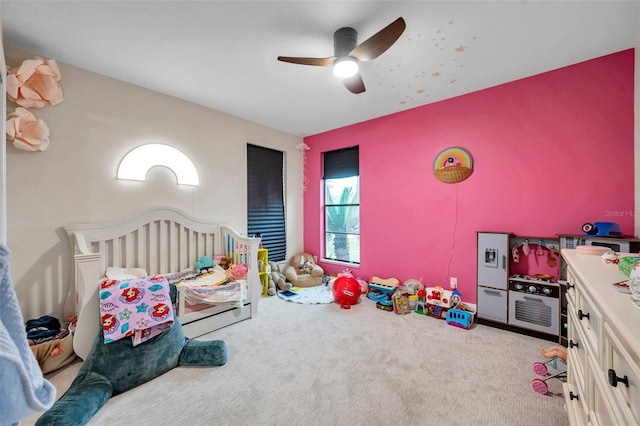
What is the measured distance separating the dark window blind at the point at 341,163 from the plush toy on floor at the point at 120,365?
2923 millimetres

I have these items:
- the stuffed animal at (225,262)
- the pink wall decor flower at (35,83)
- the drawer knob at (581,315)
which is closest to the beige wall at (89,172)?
the pink wall decor flower at (35,83)

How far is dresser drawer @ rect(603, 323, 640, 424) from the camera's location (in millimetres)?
620

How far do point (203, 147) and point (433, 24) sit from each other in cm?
273

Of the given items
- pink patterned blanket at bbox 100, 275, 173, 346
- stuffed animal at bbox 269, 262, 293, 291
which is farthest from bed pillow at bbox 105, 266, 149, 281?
stuffed animal at bbox 269, 262, 293, 291

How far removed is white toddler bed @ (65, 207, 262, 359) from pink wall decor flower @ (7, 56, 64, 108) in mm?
1075

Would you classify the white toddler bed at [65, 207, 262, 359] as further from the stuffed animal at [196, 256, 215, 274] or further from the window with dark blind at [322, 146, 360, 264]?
the window with dark blind at [322, 146, 360, 264]

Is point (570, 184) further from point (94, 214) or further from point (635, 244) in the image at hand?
point (94, 214)

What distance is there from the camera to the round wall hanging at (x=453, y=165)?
2.93 meters

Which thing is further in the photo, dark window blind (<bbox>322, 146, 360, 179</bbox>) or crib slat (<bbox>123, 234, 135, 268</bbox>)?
dark window blind (<bbox>322, 146, 360, 179</bbox>)

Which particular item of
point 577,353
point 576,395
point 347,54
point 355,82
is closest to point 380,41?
point 347,54

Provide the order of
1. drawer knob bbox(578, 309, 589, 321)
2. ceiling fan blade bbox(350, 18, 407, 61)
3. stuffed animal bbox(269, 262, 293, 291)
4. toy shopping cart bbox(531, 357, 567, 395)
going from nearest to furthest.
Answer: drawer knob bbox(578, 309, 589, 321) → ceiling fan blade bbox(350, 18, 407, 61) → toy shopping cart bbox(531, 357, 567, 395) → stuffed animal bbox(269, 262, 293, 291)

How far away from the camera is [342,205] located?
4227mm

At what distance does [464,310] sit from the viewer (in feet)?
8.96

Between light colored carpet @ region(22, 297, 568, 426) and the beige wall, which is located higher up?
the beige wall
